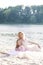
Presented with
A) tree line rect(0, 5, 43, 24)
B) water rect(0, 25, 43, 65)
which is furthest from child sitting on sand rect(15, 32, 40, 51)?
tree line rect(0, 5, 43, 24)

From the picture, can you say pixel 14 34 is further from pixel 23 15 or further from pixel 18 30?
pixel 23 15

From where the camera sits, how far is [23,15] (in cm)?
168

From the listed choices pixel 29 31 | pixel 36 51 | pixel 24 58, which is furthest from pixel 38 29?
pixel 24 58

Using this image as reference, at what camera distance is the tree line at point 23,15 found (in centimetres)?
167

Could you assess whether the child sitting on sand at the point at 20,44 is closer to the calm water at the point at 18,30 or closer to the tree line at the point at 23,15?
the calm water at the point at 18,30

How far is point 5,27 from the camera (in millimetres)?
1651

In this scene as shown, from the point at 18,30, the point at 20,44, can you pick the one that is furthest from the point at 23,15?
the point at 20,44

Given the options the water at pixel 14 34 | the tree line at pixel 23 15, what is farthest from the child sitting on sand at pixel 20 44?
the tree line at pixel 23 15

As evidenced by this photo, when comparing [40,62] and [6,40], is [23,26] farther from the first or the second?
[40,62]

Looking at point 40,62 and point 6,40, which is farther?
point 6,40

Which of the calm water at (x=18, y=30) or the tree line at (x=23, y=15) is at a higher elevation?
the tree line at (x=23, y=15)

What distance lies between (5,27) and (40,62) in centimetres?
48

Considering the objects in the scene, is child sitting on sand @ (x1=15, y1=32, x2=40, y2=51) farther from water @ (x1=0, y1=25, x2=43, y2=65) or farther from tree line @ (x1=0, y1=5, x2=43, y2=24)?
tree line @ (x1=0, y1=5, x2=43, y2=24)

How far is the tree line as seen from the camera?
1.67m
